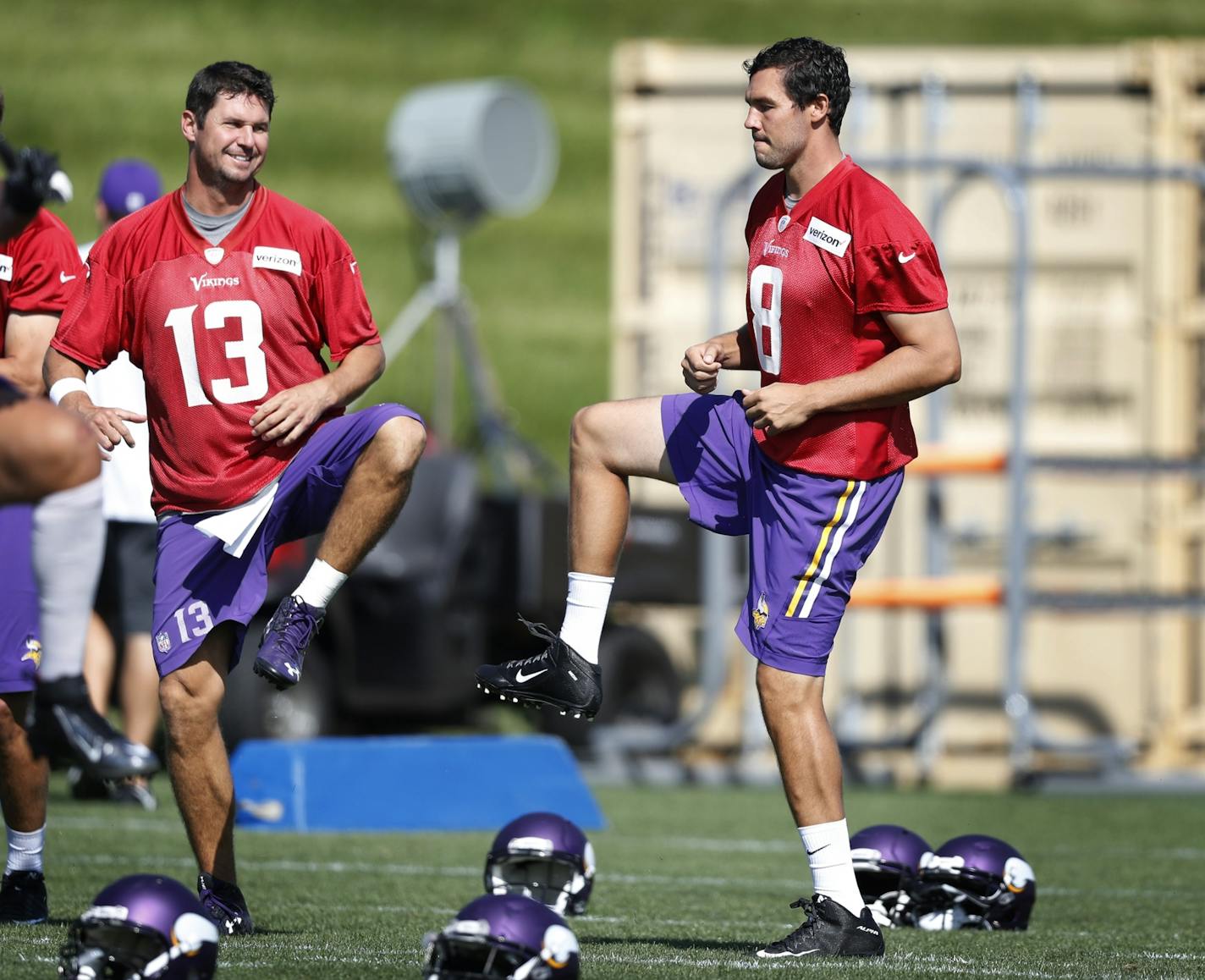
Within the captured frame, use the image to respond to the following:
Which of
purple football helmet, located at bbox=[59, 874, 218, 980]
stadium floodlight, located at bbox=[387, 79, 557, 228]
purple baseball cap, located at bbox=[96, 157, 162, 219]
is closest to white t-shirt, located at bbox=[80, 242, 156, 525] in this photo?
purple baseball cap, located at bbox=[96, 157, 162, 219]

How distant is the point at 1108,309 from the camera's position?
12.4m

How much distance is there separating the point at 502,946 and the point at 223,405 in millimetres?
1904

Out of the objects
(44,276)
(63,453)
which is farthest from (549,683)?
(44,276)

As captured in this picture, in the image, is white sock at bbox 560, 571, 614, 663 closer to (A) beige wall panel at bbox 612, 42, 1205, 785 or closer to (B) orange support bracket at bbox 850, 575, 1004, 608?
(B) orange support bracket at bbox 850, 575, 1004, 608

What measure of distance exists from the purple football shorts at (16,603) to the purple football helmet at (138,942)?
1.50 meters

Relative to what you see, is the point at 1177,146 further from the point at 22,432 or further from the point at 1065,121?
the point at 22,432

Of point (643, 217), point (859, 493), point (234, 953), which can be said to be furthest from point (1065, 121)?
point (234, 953)

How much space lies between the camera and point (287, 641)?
539 cm

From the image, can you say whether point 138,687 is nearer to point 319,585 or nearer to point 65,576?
point 319,585

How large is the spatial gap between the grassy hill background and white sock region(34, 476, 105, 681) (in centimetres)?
1287

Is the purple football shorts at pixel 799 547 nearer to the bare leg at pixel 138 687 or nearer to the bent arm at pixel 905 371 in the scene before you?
the bent arm at pixel 905 371

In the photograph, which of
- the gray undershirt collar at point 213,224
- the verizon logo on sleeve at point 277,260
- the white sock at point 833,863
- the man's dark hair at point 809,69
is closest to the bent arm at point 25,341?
the gray undershirt collar at point 213,224

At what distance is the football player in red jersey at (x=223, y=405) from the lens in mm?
5496

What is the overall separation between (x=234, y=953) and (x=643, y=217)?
27.3 ft
